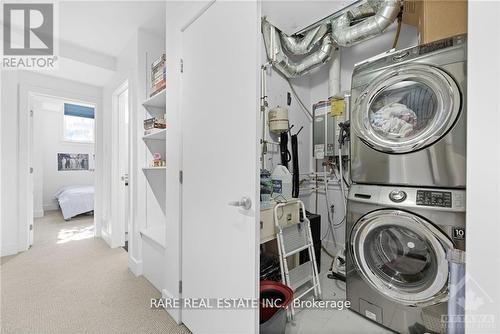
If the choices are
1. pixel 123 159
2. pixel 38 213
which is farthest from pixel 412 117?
pixel 38 213

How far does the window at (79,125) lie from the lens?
17.4 ft

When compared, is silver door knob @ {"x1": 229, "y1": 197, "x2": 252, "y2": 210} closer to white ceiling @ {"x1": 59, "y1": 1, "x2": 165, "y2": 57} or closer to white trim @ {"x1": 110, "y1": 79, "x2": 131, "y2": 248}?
white ceiling @ {"x1": 59, "y1": 1, "x2": 165, "y2": 57}

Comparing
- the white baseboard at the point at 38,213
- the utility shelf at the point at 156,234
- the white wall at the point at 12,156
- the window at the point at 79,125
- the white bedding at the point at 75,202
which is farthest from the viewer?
the window at the point at 79,125

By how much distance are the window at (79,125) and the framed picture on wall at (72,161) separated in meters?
0.39

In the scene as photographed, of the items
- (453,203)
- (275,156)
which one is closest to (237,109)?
(453,203)

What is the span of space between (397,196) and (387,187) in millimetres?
94

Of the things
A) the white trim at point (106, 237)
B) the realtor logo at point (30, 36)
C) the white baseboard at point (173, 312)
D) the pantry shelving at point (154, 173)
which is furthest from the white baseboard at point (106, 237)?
the realtor logo at point (30, 36)

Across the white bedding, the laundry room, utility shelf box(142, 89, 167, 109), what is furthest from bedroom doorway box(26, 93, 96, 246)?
the laundry room

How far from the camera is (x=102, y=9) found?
2182mm

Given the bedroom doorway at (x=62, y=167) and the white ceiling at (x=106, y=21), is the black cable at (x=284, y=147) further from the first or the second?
the bedroom doorway at (x=62, y=167)

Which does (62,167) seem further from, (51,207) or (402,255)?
(402,255)

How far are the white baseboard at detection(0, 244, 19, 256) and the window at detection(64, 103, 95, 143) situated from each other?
335cm

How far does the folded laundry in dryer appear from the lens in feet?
5.07

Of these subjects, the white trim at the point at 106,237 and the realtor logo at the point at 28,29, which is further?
the white trim at the point at 106,237
